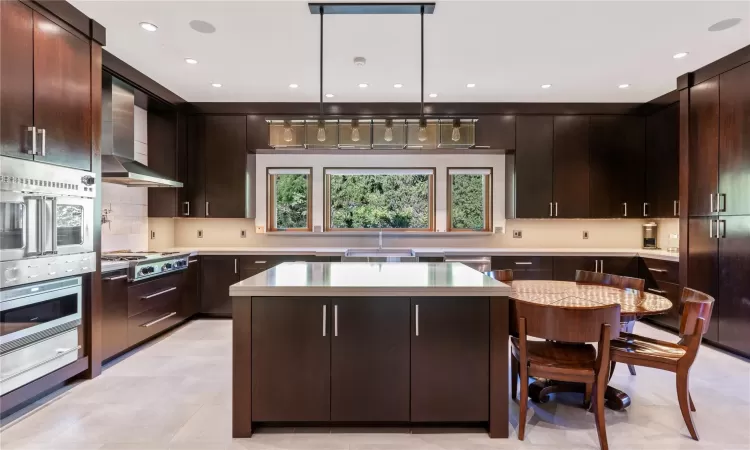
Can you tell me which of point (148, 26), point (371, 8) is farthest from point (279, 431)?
point (148, 26)

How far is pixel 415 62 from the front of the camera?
3.47 metres

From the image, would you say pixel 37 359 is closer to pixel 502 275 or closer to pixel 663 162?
pixel 502 275

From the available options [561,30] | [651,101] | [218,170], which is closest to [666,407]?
[561,30]

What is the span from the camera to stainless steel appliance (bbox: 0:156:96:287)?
2.25 metres

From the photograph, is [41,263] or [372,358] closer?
[372,358]

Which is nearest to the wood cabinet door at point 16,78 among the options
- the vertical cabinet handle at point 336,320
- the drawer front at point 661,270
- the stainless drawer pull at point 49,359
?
the stainless drawer pull at point 49,359

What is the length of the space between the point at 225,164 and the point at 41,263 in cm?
259

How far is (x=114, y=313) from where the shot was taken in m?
3.23

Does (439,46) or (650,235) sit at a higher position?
(439,46)

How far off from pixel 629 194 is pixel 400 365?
13.9 feet

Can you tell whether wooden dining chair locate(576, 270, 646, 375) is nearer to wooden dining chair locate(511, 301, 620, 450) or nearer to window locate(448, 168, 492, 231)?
wooden dining chair locate(511, 301, 620, 450)

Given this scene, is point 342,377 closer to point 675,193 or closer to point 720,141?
point 720,141

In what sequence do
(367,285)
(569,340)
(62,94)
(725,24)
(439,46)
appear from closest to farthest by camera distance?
(569,340), (367,285), (62,94), (725,24), (439,46)

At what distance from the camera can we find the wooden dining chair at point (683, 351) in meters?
2.06
